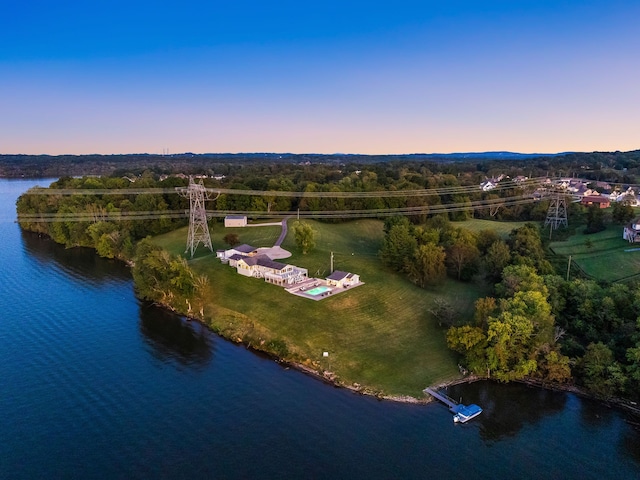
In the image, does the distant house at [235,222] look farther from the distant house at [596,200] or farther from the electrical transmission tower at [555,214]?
the distant house at [596,200]

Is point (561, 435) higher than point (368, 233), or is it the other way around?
point (368, 233)

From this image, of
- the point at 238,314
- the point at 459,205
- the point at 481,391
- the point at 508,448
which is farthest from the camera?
the point at 459,205

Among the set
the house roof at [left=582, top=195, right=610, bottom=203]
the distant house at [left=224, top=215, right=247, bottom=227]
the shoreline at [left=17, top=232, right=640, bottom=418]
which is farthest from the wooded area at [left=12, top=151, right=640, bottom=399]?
the house roof at [left=582, top=195, right=610, bottom=203]

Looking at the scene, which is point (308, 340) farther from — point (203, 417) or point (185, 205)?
point (185, 205)

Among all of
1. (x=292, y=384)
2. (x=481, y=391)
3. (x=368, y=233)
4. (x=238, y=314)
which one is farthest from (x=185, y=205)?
(x=481, y=391)

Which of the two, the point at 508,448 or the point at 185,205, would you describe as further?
the point at 185,205

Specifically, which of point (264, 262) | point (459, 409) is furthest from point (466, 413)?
point (264, 262)
